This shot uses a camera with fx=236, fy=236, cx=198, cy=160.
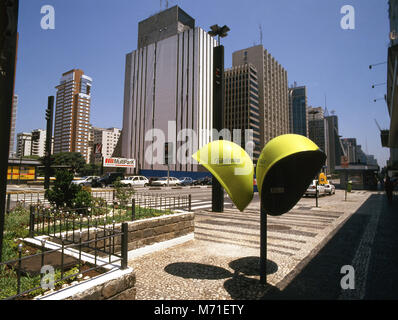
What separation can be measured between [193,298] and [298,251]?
3.65m

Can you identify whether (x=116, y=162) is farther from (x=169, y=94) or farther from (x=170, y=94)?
(x=169, y=94)

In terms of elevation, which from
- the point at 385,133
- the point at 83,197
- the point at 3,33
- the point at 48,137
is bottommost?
the point at 83,197

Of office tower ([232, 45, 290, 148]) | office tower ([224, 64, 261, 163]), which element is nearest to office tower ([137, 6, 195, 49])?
office tower ([224, 64, 261, 163])

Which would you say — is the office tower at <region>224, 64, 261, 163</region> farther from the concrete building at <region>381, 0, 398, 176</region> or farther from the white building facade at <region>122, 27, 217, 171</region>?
the concrete building at <region>381, 0, 398, 176</region>

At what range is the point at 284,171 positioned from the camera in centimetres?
440

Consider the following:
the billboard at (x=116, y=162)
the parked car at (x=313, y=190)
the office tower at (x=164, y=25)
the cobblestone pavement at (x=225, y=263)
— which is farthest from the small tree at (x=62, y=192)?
the office tower at (x=164, y=25)

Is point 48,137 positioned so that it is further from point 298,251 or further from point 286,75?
point 286,75

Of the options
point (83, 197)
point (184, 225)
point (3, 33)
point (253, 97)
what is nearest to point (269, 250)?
point (184, 225)

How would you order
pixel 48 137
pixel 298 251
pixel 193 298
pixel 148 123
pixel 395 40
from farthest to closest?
pixel 148 123
pixel 395 40
pixel 48 137
pixel 298 251
pixel 193 298

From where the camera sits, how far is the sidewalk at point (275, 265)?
12.8 feet

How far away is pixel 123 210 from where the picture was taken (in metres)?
8.35

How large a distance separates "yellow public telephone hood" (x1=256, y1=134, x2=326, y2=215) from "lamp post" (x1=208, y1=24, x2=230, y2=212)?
7341 mm

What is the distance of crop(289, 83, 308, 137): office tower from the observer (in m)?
168

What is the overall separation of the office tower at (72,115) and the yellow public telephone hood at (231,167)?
154 m
